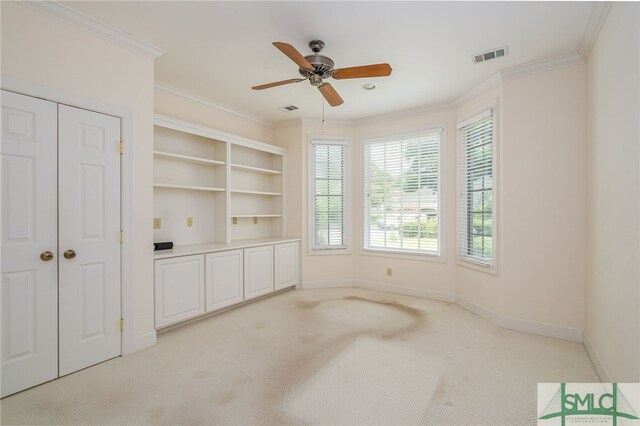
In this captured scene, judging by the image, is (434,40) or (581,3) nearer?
(581,3)

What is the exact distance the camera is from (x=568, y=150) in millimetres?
3061

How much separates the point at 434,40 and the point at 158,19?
2411 millimetres

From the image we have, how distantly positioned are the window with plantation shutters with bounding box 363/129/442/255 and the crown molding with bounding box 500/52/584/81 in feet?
3.95

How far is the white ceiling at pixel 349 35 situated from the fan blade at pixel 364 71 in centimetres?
38

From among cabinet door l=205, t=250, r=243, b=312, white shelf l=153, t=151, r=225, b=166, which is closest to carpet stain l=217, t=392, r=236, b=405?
cabinet door l=205, t=250, r=243, b=312

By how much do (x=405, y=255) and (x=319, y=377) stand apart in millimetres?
2803

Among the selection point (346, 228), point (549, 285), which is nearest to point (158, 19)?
point (346, 228)

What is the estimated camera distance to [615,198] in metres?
2.18

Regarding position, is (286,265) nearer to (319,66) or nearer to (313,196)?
(313,196)

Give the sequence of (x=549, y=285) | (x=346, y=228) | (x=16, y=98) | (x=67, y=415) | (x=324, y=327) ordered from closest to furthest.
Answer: (x=67, y=415)
(x=16, y=98)
(x=549, y=285)
(x=324, y=327)
(x=346, y=228)

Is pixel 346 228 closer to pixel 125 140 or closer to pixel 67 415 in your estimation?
pixel 125 140

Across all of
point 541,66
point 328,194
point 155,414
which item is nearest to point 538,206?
point 541,66

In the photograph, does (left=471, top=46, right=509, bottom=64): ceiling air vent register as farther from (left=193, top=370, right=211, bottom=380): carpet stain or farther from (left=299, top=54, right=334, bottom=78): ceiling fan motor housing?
(left=193, top=370, right=211, bottom=380): carpet stain

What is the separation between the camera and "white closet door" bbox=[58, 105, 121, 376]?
94.1 inches
